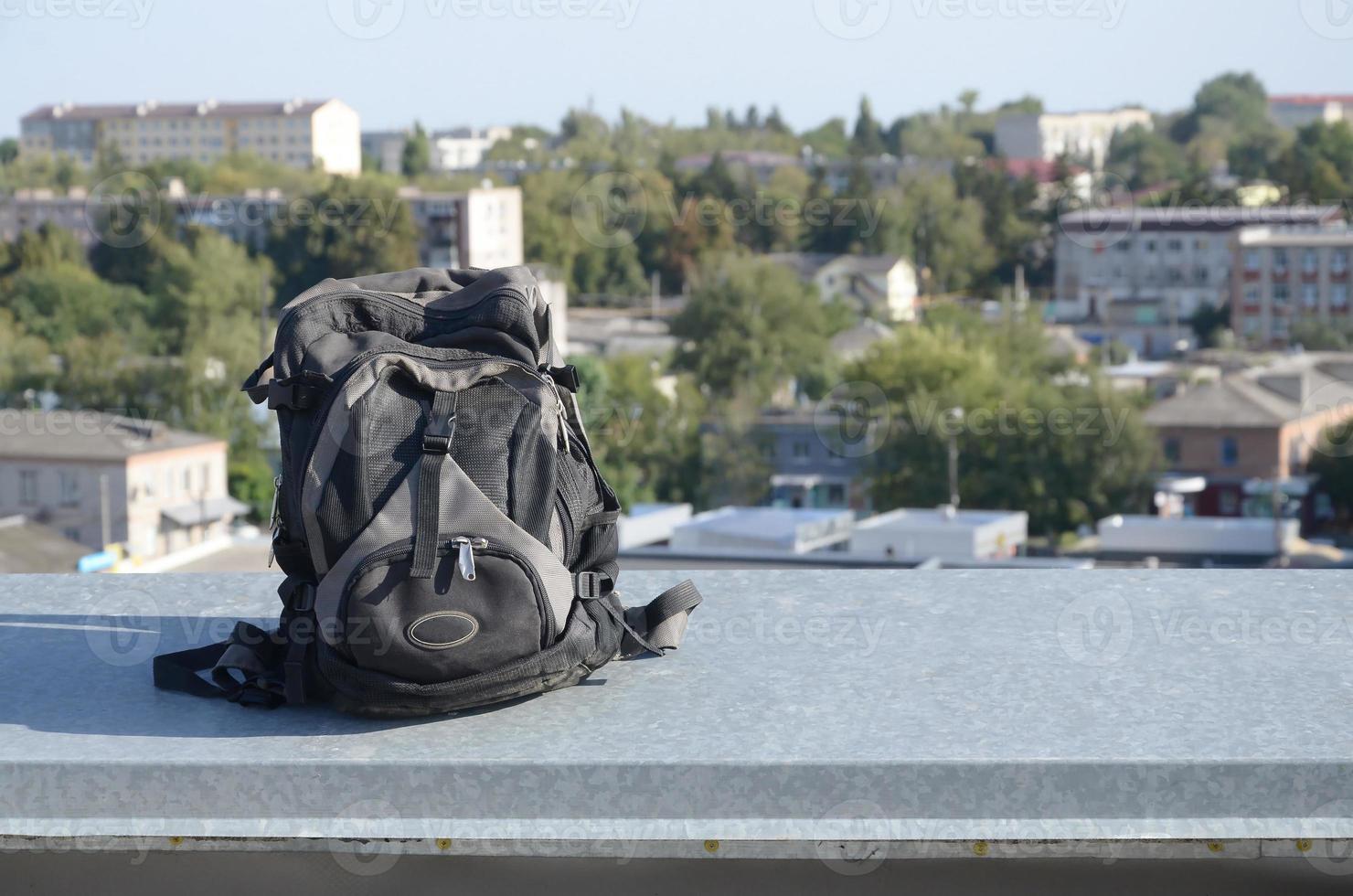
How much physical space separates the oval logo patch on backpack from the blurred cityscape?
9.35 metres

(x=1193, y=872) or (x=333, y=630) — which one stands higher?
(x=333, y=630)

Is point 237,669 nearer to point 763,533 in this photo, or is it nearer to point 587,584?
point 587,584

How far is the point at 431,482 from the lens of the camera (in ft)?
3.55

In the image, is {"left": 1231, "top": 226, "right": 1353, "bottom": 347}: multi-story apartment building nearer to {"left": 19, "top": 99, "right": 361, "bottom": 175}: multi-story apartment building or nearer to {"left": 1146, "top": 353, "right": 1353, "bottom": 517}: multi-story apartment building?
{"left": 1146, "top": 353, "right": 1353, "bottom": 517}: multi-story apartment building

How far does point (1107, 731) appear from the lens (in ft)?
3.26

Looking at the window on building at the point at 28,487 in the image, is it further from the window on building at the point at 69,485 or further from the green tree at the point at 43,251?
the green tree at the point at 43,251

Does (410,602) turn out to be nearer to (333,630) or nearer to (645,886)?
(333,630)

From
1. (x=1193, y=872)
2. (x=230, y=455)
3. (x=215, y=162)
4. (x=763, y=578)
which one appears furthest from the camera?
(x=215, y=162)

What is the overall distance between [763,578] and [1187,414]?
21.9 metres

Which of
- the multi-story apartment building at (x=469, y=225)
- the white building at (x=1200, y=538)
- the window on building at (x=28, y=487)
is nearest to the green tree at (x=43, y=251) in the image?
the multi-story apartment building at (x=469, y=225)

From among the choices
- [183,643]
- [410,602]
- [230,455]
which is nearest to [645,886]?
[410,602]

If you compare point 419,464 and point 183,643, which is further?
point 183,643

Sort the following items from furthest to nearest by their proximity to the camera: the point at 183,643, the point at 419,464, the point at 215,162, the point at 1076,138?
the point at 1076,138, the point at 215,162, the point at 183,643, the point at 419,464

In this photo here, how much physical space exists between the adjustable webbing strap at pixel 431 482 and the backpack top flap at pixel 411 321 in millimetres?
85
